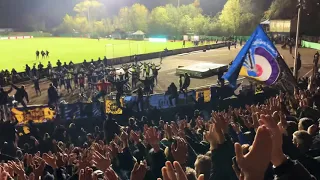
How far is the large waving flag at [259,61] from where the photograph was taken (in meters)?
10.9

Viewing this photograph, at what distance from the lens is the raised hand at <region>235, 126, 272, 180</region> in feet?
8.11

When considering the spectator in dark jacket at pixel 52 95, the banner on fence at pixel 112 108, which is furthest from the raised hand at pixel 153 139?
the spectator in dark jacket at pixel 52 95

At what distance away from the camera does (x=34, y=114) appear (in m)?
14.5

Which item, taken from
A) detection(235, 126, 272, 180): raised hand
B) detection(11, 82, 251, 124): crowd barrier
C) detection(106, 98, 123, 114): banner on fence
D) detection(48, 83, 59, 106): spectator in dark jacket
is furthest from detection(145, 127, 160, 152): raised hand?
detection(48, 83, 59, 106): spectator in dark jacket

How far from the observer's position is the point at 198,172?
4191 mm

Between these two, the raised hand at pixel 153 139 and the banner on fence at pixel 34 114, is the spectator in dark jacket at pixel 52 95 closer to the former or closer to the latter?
the banner on fence at pixel 34 114

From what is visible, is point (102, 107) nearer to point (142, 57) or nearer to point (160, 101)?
point (160, 101)

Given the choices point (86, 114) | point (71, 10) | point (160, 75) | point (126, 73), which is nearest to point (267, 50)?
point (86, 114)

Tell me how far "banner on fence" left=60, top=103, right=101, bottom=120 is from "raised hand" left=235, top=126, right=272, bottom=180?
500 inches

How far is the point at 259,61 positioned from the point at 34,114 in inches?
352

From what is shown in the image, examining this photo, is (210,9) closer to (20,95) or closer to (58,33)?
(58,33)

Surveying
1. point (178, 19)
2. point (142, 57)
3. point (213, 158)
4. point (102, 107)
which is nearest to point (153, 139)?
point (213, 158)

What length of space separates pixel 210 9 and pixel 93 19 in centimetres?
4423

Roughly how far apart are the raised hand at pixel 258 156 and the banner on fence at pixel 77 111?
12695 millimetres
